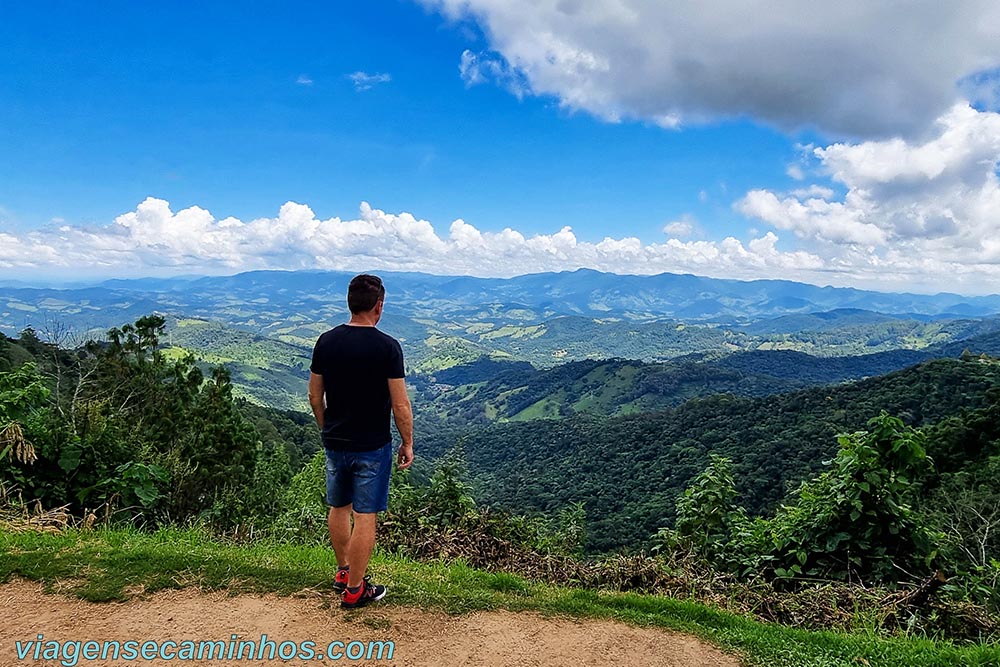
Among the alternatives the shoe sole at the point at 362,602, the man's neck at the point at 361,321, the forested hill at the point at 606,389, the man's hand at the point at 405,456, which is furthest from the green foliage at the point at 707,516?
the forested hill at the point at 606,389

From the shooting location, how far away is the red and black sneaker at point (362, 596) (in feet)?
13.0

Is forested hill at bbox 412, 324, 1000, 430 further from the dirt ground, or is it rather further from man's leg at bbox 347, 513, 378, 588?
man's leg at bbox 347, 513, 378, 588

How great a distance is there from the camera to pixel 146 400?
14.5m

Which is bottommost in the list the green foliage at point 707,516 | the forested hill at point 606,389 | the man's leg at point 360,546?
the forested hill at point 606,389

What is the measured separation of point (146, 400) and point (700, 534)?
14.9m

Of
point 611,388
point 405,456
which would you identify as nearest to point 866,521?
point 405,456

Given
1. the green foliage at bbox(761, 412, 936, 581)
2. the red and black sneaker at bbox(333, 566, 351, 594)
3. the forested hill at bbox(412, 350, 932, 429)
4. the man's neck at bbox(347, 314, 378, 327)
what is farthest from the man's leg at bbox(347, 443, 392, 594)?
the forested hill at bbox(412, 350, 932, 429)

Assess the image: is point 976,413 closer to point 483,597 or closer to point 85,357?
point 483,597

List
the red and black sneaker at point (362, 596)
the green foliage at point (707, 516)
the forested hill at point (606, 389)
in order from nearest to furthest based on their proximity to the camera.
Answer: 1. the red and black sneaker at point (362, 596)
2. the green foliage at point (707, 516)
3. the forested hill at point (606, 389)

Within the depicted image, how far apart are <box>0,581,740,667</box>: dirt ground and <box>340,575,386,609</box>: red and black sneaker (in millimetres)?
70

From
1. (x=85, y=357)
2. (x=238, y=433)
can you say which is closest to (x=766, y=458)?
(x=238, y=433)

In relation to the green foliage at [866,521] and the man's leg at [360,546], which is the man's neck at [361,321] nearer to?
the man's leg at [360,546]

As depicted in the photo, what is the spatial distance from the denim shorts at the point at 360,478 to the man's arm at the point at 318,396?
1.06ft

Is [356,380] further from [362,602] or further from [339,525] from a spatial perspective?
[362,602]
